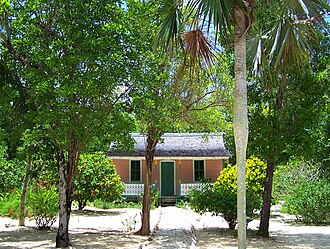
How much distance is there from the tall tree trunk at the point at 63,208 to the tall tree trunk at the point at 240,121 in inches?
236

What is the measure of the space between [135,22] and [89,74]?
5.87ft

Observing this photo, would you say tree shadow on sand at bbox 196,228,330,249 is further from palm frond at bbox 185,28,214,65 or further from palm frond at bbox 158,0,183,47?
palm frond at bbox 158,0,183,47

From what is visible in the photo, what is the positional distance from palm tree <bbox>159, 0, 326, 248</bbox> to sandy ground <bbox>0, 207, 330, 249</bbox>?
4941mm

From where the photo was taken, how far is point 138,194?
27.0 metres

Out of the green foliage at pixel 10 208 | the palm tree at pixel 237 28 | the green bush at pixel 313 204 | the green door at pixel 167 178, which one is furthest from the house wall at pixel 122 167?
the palm tree at pixel 237 28

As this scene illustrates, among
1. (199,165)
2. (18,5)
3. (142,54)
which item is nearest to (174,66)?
(142,54)

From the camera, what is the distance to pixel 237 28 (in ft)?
23.9

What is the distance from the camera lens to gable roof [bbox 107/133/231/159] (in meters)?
27.7

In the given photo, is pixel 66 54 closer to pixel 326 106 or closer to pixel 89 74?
pixel 89 74

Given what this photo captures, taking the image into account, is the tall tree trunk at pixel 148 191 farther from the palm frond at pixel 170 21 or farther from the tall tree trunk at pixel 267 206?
the palm frond at pixel 170 21

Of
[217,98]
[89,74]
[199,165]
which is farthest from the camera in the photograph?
[199,165]

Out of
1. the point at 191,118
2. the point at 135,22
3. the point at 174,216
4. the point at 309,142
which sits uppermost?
the point at 135,22

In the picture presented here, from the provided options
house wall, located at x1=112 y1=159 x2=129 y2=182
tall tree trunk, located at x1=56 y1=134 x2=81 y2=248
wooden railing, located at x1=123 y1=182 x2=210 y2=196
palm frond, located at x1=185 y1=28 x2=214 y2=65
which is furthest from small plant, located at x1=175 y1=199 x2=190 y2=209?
palm frond, located at x1=185 y1=28 x2=214 y2=65

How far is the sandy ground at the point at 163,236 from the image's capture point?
1187 cm
